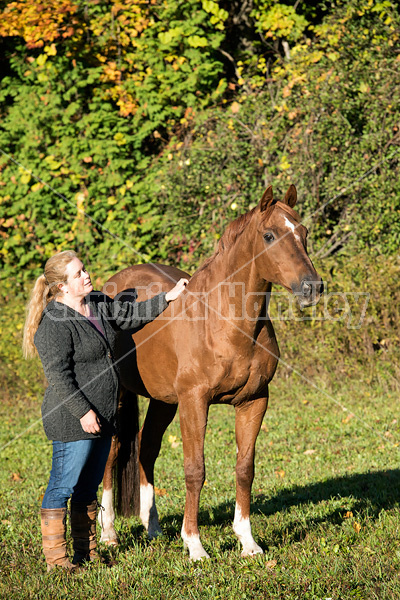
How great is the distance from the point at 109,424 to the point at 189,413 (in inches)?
20.3

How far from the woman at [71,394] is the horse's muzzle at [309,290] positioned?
118 centimetres

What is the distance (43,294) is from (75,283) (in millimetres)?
204

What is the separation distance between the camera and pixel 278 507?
16.7 feet

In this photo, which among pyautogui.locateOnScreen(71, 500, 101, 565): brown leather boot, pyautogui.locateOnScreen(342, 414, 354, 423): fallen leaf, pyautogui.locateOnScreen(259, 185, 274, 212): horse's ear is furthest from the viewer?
pyautogui.locateOnScreen(342, 414, 354, 423): fallen leaf

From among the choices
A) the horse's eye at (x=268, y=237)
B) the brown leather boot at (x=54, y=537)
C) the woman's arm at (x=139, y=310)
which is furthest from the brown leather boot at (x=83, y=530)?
the horse's eye at (x=268, y=237)

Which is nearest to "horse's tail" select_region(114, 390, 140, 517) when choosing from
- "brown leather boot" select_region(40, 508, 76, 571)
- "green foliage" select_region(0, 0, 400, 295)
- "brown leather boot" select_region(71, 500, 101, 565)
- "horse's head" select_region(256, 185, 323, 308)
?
"brown leather boot" select_region(71, 500, 101, 565)

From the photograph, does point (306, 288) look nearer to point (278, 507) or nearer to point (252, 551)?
point (252, 551)

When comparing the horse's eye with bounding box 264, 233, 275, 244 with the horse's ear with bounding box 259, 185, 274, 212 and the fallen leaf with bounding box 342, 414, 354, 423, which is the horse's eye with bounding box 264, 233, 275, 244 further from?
the fallen leaf with bounding box 342, 414, 354, 423

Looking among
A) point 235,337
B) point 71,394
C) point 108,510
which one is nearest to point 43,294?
point 71,394

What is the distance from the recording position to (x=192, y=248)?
10734mm

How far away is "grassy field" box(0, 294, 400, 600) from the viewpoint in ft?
11.6

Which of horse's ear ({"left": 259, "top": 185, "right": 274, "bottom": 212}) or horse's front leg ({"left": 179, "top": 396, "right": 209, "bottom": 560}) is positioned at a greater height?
horse's ear ({"left": 259, "top": 185, "right": 274, "bottom": 212})

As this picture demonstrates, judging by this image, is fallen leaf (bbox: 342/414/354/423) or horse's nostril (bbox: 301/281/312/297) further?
fallen leaf (bbox: 342/414/354/423)

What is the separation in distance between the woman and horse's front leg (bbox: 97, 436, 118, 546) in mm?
694
